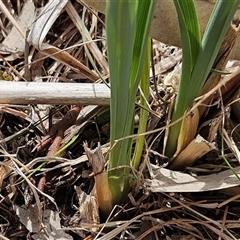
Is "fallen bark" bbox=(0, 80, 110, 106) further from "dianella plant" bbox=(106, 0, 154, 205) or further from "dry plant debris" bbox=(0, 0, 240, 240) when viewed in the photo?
"dianella plant" bbox=(106, 0, 154, 205)

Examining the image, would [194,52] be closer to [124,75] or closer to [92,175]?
[124,75]

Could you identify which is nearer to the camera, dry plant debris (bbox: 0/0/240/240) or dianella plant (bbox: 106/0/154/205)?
dianella plant (bbox: 106/0/154/205)

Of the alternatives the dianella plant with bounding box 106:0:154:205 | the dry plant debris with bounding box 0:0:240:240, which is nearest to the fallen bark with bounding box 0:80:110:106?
the dry plant debris with bounding box 0:0:240:240

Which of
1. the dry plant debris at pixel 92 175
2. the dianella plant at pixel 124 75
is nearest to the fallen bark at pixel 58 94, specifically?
the dry plant debris at pixel 92 175

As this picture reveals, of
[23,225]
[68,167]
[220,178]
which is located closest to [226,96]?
[220,178]

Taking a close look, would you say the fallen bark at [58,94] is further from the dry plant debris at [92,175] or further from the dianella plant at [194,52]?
the dianella plant at [194,52]

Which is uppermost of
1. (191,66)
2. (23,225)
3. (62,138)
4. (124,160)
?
(191,66)

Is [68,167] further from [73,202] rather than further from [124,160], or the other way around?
[124,160]
